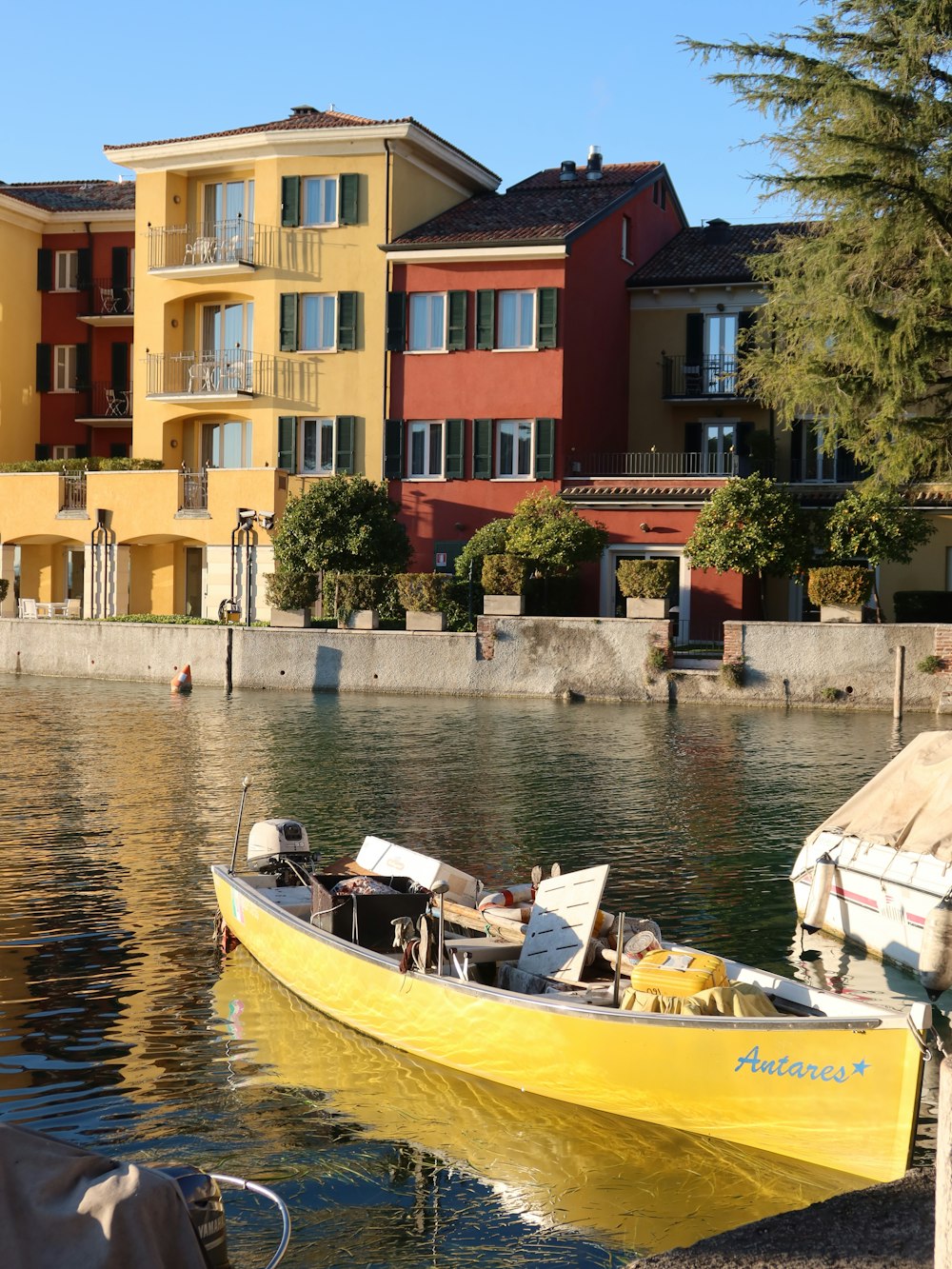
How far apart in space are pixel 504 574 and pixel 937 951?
91.0ft

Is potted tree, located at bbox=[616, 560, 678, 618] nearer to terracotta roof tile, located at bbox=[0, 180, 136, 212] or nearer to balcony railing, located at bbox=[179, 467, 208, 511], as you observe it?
balcony railing, located at bbox=[179, 467, 208, 511]

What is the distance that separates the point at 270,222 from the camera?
166ft

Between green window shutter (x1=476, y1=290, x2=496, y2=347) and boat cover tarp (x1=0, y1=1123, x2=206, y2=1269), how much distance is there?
43210 mm

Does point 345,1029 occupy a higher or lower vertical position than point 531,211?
lower

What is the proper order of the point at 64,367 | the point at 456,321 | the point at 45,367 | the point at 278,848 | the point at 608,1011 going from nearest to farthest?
the point at 608,1011, the point at 278,848, the point at 456,321, the point at 45,367, the point at 64,367

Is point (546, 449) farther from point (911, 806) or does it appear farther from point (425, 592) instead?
point (911, 806)

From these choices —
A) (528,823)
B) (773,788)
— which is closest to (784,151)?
(773,788)

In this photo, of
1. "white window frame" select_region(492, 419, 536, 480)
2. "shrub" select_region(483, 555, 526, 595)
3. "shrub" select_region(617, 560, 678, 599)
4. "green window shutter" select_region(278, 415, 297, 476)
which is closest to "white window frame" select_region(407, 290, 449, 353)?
"white window frame" select_region(492, 419, 536, 480)

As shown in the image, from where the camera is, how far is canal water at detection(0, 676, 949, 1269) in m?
9.45

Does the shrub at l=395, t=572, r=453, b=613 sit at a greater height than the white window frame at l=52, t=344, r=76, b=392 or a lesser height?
lesser

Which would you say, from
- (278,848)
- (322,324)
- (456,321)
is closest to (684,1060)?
(278,848)

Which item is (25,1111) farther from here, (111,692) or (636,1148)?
(111,692)

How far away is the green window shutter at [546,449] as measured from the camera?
154ft

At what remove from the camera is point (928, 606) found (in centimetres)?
3988
